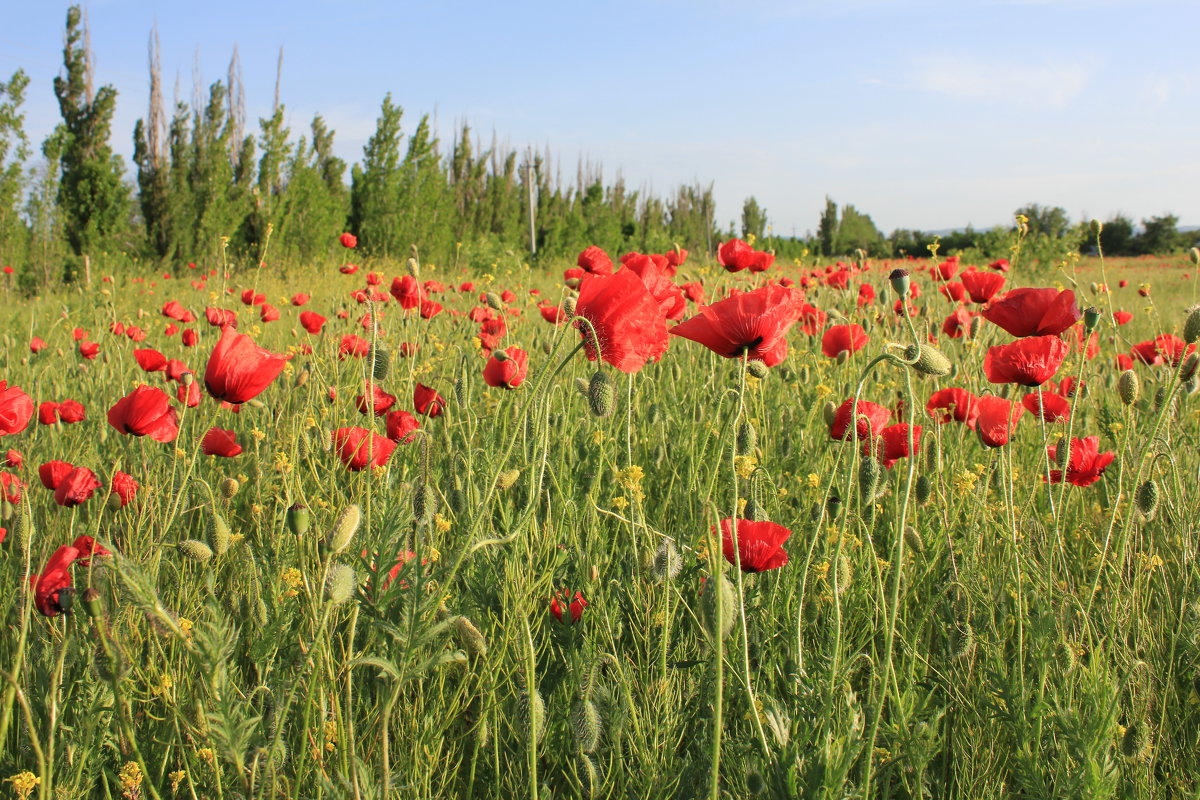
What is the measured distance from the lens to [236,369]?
133 cm

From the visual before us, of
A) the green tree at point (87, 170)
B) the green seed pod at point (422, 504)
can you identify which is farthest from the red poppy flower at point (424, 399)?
the green tree at point (87, 170)

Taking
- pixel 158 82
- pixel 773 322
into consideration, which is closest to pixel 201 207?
pixel 158 82

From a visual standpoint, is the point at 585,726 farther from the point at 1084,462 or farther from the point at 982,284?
the point at 982,284

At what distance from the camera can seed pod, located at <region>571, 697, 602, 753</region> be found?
104 centimetres

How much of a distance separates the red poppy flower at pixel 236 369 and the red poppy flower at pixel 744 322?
2.33 ft

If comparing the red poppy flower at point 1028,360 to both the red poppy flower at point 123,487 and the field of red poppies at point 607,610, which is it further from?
the red poppy flower at point 123,487

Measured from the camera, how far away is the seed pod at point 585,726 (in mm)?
1043

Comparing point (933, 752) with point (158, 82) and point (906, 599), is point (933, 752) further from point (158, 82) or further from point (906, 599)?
point (158, 82)

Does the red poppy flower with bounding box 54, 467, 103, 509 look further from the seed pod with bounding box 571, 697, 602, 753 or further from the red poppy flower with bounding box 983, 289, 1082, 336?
the red poppy flower with bounding box 983, 289, 1082, 336

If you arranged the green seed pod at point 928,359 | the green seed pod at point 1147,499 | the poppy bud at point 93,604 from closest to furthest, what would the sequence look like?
the poppy bud at point 93,604 → the green seed pod at point 928,359 → the green seed pod at point 1147,499

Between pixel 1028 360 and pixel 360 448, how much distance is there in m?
1.43

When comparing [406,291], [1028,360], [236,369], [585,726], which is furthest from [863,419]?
[406,291]

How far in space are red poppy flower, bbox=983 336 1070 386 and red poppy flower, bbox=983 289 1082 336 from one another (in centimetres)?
3

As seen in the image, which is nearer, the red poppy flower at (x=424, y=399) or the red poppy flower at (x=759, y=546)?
the red poppy flower at (x=759, y=546)
